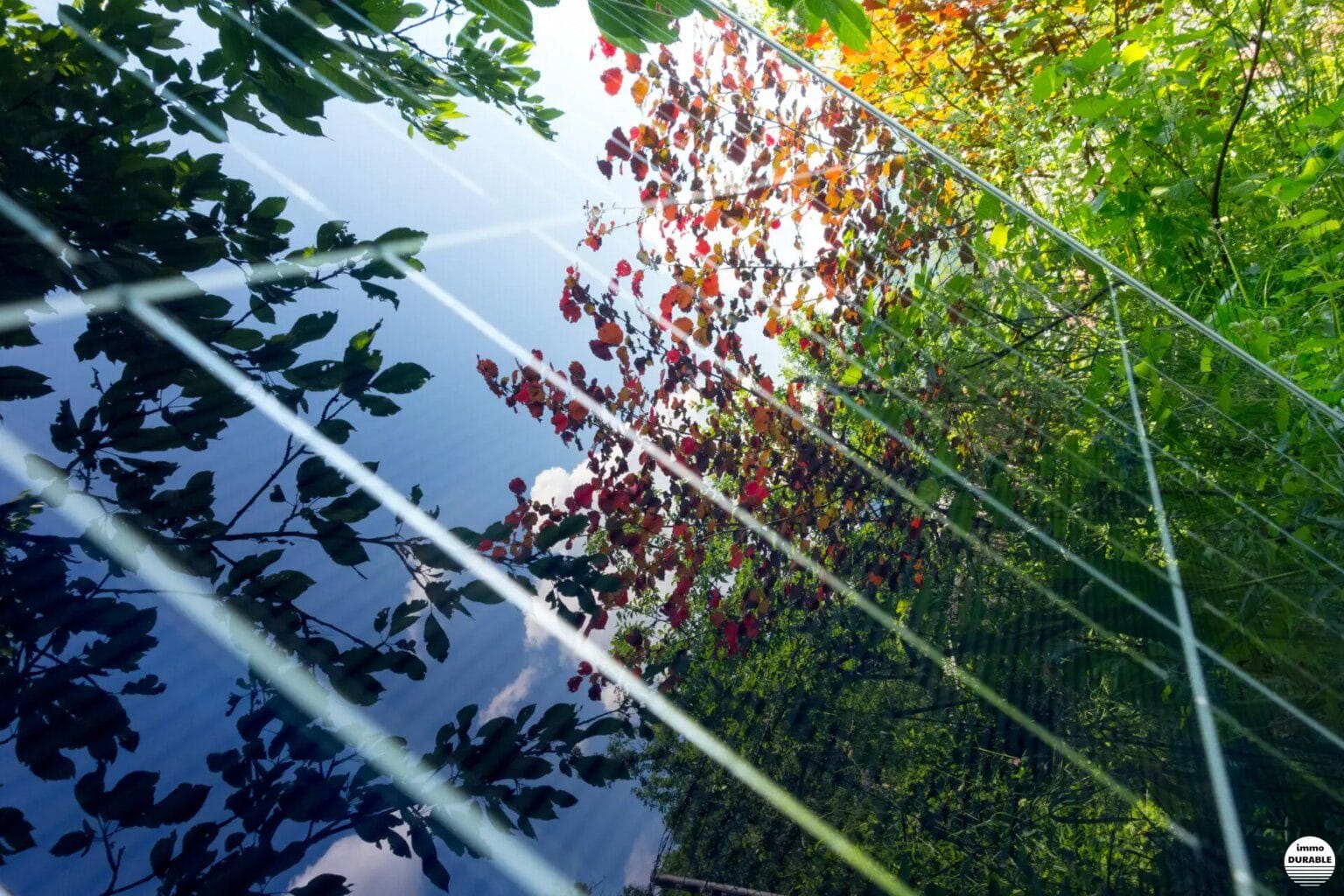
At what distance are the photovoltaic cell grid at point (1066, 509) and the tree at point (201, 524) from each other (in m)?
0.01

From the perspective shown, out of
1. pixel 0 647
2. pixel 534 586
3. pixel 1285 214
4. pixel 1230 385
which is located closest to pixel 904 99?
pixel 1285 214

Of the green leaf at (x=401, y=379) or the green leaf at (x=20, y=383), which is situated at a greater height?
the green leaf at (x=401, y=379)

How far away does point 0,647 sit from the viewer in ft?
1.24

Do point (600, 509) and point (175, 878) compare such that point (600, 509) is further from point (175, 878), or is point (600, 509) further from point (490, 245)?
point (175, 878)

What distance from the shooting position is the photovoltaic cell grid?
447 mm

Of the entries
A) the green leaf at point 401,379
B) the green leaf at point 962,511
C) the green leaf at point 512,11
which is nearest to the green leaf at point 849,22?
the green leaf at point 512,11

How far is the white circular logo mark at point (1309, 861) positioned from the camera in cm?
60

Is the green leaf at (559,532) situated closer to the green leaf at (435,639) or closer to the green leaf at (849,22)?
the green leaf at (435,639)

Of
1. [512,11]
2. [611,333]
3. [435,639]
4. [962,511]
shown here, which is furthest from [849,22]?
[962,511]

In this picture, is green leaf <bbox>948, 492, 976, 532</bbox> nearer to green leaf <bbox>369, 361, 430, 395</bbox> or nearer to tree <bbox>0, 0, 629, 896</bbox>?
tree <bbox>0, 0, 629, 896</bbox>

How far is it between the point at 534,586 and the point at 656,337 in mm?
705

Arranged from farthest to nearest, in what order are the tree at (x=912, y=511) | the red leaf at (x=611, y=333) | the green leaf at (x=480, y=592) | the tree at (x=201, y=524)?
the red leaf at (x=611, y=333) → the tree at (x=912, y=511) → the green leaf at (x=480, y=592) → the tree at (x=201, y=524)

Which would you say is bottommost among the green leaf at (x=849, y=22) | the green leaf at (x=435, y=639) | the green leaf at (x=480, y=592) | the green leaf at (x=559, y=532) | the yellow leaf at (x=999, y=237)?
the green leaf at (x=435, y=639)

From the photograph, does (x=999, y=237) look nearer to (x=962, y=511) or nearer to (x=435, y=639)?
(x=962, y=511)
